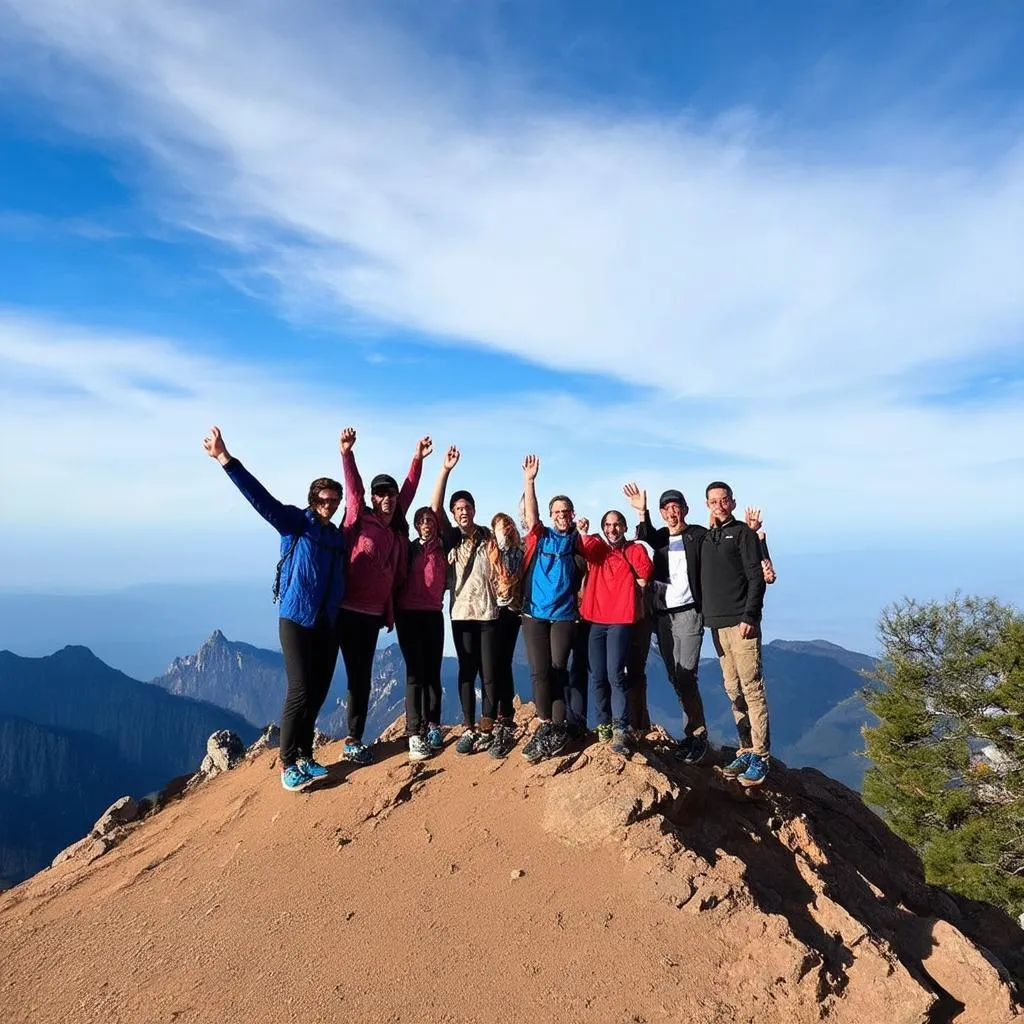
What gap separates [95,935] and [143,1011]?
1.54 m

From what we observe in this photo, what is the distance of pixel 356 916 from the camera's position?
5.87 m

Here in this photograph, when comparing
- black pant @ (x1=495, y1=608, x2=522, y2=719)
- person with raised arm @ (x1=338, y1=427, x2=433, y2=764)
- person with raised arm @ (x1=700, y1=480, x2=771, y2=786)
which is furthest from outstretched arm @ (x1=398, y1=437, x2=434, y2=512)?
person with raised arm @ (x1=700, y1=480, x2=771, y2=786)

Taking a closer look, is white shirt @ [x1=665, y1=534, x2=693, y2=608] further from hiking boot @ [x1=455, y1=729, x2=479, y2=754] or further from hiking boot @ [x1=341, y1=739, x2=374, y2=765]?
hiking boot @ [x1=341, y1=739, x2=374, y2=765]

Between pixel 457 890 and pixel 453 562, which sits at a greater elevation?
pixel 453 562

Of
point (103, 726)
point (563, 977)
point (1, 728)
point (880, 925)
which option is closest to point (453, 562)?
point (563, 977)

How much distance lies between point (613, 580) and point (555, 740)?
1905mm

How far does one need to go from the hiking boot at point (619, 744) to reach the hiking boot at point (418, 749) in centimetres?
220

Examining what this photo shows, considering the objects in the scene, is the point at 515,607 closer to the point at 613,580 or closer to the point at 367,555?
the point at 613,580

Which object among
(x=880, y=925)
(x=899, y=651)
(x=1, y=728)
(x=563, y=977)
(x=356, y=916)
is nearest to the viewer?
(x=563, y=977)

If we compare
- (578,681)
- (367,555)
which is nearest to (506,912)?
(578,681)

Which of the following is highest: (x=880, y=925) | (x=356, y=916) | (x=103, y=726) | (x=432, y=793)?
(x=432, y=793)

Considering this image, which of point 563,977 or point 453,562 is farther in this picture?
point 453,562

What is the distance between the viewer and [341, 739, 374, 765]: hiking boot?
8648 millimetres

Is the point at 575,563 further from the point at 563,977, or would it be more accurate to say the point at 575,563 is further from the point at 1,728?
the point at 1,728
